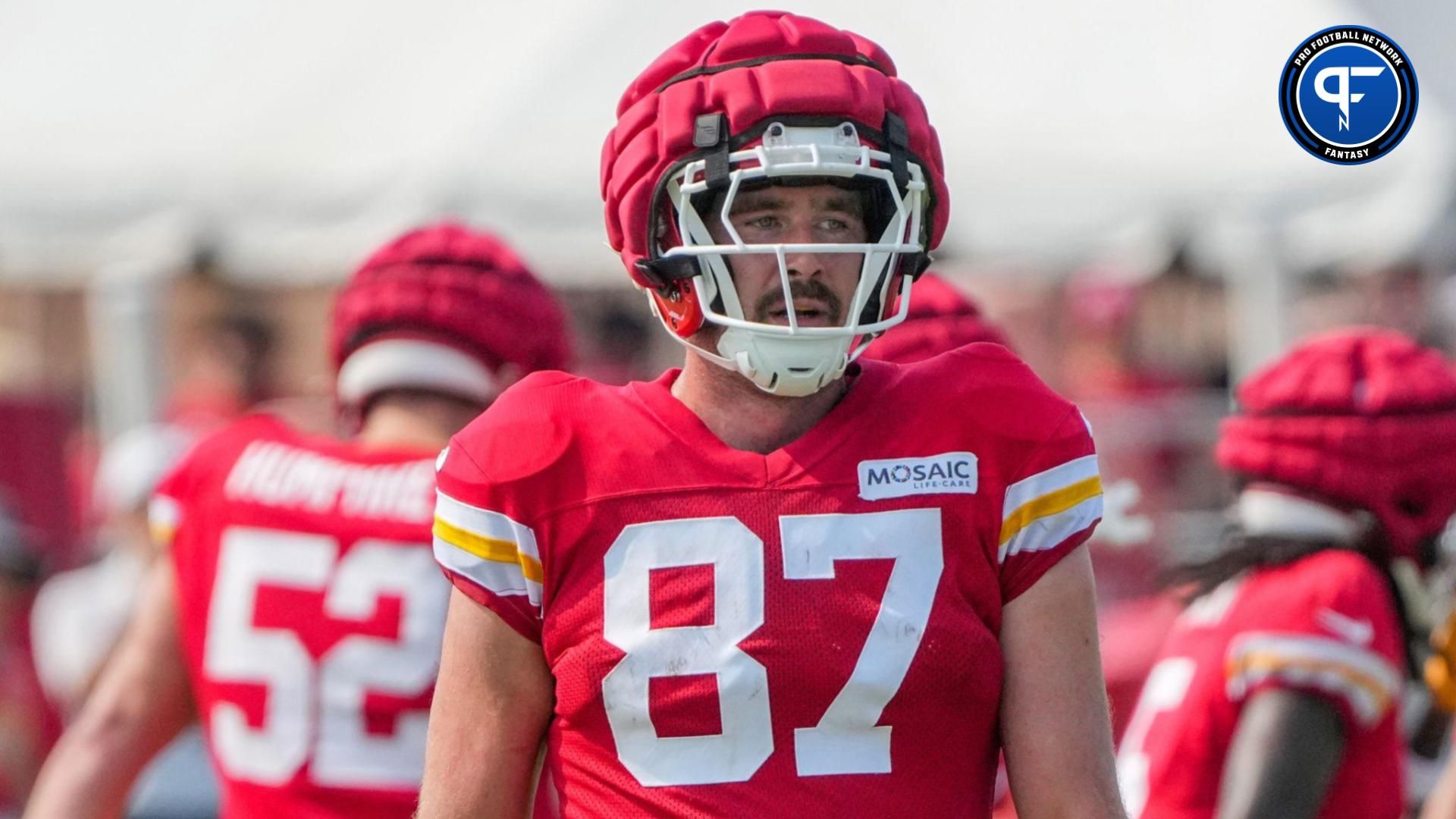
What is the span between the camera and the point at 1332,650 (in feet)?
11.4

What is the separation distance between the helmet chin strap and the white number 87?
16cm

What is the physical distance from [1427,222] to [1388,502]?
2.79 m

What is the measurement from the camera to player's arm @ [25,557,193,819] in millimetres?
Answer: 3625

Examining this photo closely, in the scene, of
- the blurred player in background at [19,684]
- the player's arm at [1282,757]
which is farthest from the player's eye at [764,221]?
the blurred player in background at [19,684]

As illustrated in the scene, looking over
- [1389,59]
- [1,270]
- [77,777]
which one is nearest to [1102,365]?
[1389,59]

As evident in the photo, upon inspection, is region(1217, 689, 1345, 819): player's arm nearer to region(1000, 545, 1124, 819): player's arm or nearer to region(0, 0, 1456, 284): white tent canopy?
region(1000, 545, 1124, 819): player's arm

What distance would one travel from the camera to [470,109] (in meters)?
7.52

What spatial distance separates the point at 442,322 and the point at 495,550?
5.12 ft

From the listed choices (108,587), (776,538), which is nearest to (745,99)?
(776,538)

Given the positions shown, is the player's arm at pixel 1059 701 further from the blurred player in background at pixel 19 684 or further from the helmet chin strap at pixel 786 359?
the blurred player in background at pixel 19 684

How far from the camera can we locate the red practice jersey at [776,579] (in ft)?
7.52

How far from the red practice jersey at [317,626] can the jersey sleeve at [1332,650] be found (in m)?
1.38

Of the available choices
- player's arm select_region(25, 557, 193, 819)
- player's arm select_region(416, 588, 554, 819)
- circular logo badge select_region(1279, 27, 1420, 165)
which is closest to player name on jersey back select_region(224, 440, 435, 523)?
player's arm select_region(25, 557, 193, 819)

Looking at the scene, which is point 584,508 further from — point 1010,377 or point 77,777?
point 77,777
